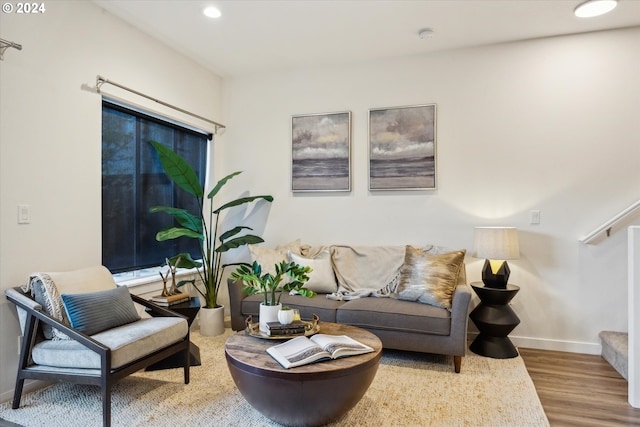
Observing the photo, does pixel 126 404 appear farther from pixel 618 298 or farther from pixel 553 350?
pixel 618 298

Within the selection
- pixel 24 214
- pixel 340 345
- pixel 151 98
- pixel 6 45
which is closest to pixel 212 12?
pixel 151 98

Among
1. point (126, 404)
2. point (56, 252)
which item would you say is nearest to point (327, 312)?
point (126, 404)

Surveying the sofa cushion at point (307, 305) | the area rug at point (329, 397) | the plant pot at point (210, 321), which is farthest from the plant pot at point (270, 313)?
the plant pot at point (210, 321)

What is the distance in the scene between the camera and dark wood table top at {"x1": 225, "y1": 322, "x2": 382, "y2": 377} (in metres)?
1.92

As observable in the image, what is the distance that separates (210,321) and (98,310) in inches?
57.3

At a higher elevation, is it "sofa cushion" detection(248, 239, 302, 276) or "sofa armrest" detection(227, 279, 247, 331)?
"sofa cushion" detection(248, 239, 302, 276)

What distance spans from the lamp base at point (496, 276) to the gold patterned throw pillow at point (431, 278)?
0.89 ft

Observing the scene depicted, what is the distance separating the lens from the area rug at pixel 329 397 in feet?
7.23

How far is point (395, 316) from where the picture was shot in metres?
3.02

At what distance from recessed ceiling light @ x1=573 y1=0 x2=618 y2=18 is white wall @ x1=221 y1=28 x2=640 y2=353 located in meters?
0.40

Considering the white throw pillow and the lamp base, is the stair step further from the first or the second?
the white throw pillow

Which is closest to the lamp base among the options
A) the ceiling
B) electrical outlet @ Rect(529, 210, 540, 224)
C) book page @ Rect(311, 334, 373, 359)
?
electrical outlet @ Rect(529, 210, 540, 224)

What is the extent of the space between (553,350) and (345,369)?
Result: 2.50 metres

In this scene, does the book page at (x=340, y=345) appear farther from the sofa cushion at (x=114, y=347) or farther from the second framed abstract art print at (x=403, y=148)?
the second framed abstract art print at (x=403, y=148)
